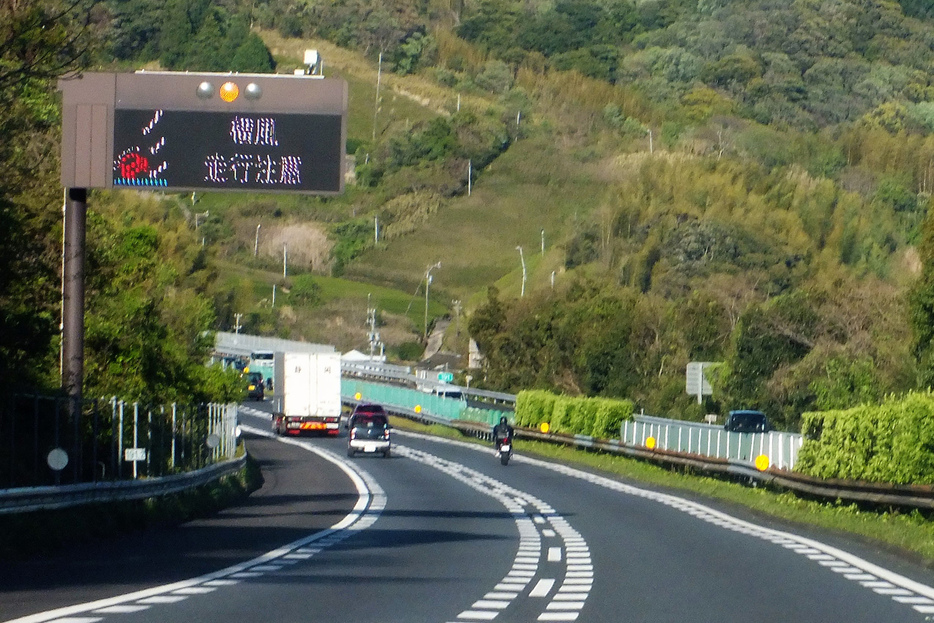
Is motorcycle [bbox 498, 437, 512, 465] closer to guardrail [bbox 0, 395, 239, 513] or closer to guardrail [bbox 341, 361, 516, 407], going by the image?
guardrail [bbox 0, 395, 239, 513]

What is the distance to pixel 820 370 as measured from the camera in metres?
54.7

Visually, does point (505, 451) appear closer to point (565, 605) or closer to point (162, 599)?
point (565, 605)

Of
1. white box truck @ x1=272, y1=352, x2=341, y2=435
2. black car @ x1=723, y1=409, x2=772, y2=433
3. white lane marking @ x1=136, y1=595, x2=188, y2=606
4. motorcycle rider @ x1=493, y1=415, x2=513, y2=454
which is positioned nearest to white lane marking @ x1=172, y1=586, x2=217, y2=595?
white lane marking @ x1=136, y1=595, x2=188, y2=606

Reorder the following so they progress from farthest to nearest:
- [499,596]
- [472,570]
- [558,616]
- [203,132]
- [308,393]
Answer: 1. [308,393]
2. [203,132]
3. [472,570]
4. [499,596]
5. [558,616]

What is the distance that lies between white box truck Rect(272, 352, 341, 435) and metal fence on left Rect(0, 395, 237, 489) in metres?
33.0

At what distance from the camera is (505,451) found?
150ft

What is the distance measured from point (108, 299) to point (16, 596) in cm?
1957

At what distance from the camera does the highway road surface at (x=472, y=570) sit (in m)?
12.8

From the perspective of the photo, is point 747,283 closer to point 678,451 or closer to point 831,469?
point 678,451

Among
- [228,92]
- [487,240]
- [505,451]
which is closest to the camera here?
[228,92]

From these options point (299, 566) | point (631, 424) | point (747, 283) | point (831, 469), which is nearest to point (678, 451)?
point (631, 424)

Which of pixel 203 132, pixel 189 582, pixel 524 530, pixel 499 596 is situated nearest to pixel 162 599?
pixel 189 582

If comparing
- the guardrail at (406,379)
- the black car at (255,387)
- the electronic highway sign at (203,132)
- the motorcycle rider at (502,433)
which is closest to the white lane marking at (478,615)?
the electronic highway sign at (203,132)

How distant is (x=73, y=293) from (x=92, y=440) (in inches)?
93.9
